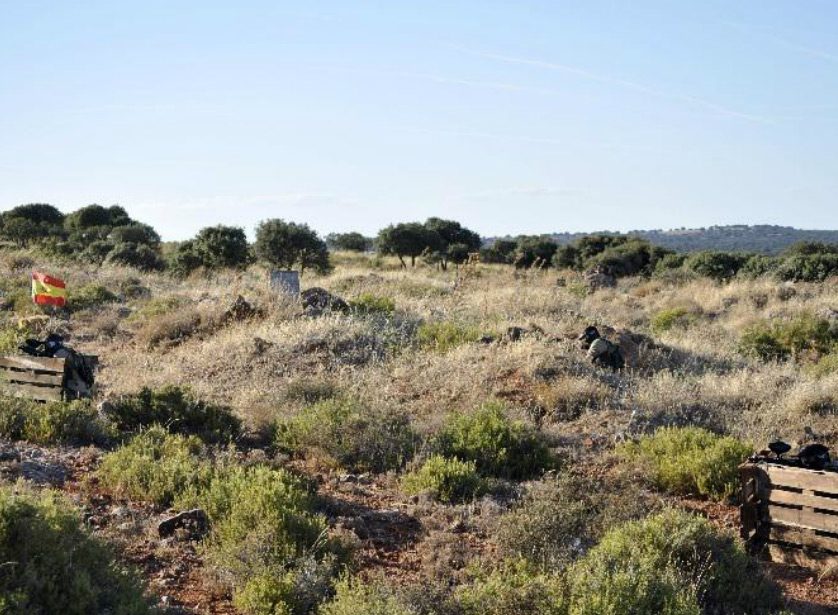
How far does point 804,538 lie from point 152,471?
5.03 metres

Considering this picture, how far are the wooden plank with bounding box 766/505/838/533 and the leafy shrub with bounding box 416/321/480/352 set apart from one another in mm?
6539

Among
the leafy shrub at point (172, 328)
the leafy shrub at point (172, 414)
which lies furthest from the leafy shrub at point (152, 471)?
the leafy shrub at point (172, 328)

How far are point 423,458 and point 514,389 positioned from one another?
9.60 feet

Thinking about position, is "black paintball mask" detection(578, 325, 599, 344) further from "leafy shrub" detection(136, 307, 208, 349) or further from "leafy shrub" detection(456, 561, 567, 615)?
"leafy shrub" detection(456, 561, 567, 615)

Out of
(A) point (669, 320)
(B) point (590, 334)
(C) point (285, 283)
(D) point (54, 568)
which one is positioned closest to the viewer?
(D) point (54, 568)

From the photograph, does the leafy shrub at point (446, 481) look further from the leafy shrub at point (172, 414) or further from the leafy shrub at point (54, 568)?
the leafy shrub at point (54, 568)

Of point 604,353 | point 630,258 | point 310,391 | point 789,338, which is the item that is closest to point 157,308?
point 310,391

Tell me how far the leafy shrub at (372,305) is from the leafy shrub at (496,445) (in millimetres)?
6667

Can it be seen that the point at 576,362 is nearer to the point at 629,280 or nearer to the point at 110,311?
the point at 110,311

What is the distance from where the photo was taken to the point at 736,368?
12234 millimetres

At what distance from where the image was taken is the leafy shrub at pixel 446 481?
23.1ft

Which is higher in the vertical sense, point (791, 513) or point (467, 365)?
point (467, 365)

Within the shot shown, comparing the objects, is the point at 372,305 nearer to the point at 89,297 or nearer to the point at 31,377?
the point at 31,377

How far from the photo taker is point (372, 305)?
15625mm
